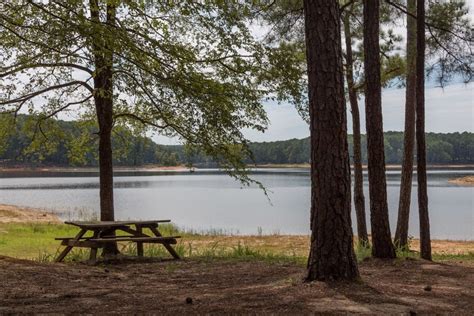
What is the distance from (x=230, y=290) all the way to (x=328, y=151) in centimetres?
187

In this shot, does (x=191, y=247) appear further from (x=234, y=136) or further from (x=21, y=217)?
(x=21, y=217)

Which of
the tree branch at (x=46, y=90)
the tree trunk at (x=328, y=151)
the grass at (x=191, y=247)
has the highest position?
the tree branch at (x=46, y=90)

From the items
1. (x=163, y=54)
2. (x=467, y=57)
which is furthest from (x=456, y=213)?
(x=163, y=54)

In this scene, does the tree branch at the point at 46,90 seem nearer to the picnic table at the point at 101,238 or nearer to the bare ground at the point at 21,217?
the picnic table at the point at 101,238

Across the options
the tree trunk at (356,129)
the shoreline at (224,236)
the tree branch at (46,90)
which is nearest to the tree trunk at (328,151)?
the tree branch at (46,90)

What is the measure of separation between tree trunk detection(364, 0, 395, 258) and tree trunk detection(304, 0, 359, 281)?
9.77 ft

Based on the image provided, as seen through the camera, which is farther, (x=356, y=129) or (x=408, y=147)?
(x=356, y=129)

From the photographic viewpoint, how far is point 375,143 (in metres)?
8.41

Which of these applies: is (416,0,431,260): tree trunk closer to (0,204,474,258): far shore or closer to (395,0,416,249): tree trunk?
(395,0,416,249): tree trunk

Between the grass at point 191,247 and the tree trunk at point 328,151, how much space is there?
3215mm

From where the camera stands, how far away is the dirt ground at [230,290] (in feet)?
15.7

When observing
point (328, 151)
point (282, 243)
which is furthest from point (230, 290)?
point (282, 243)

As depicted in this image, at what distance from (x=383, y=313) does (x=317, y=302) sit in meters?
0.62

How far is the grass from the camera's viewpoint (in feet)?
33.0
